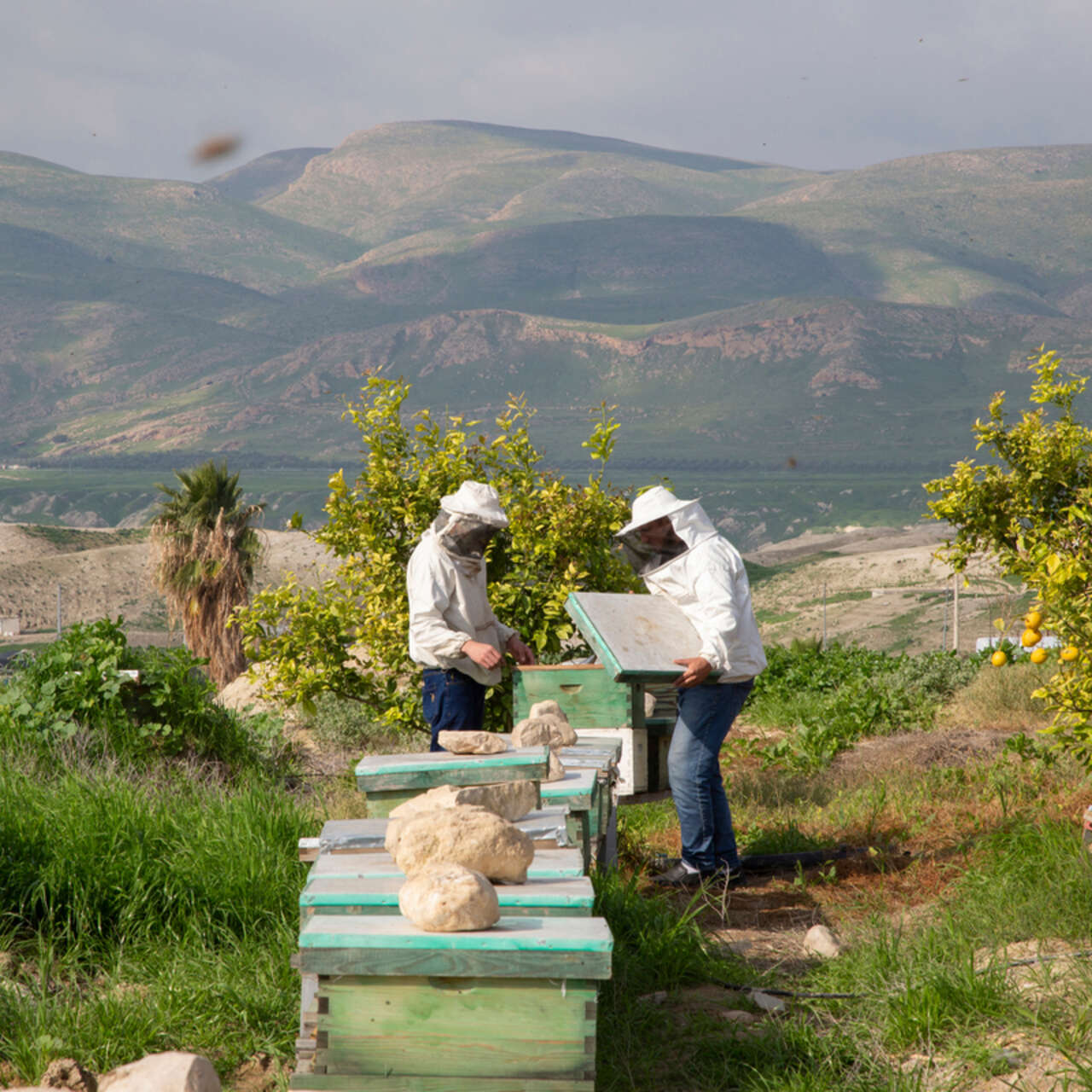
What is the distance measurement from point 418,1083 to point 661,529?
3.07 metres

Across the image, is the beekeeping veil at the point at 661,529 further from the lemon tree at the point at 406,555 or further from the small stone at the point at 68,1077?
the small stone at the point at 68,1077

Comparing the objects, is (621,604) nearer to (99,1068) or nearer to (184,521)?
(99,1068)

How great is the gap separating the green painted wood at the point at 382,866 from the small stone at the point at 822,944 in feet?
4.59

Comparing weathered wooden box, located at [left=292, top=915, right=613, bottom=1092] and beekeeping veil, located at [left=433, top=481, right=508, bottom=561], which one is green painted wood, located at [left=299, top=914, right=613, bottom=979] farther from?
beekeeping veil, located at [left=433, top=481, right=508, bottom=561]

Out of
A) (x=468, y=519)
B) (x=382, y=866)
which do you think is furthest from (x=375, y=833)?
(x=468, y=519)

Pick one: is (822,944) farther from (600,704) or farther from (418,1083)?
(418,1083)

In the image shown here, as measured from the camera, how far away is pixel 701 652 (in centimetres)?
525

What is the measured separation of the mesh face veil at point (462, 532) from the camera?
18.6 ft

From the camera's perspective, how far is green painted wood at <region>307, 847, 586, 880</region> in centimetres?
323

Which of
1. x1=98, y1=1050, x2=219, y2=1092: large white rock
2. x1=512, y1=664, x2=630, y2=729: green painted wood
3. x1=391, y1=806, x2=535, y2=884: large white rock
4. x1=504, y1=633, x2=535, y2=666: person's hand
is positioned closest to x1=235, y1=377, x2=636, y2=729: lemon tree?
x1=504, y1=633, x2=535, y2=666: person's hand

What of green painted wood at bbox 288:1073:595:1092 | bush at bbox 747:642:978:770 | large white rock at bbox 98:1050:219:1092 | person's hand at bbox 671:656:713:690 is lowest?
bush at bbox 747:642:978:770

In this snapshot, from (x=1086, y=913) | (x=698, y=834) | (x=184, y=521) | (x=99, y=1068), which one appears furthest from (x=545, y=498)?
(x=184, y=521)

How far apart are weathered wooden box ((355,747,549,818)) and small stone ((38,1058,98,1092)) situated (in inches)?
47.4

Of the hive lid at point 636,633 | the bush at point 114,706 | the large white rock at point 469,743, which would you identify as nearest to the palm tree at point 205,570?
the bush at point 114,706
